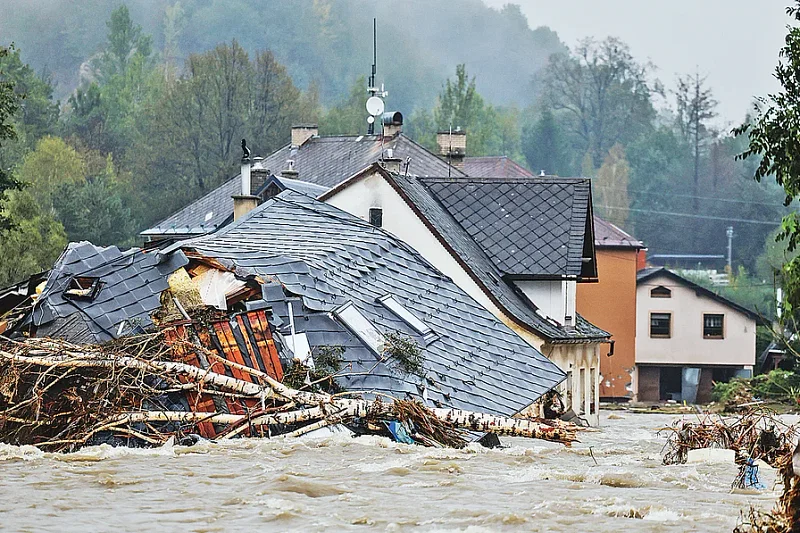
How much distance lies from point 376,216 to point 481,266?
2.41 metres

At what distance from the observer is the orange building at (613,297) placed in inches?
2376

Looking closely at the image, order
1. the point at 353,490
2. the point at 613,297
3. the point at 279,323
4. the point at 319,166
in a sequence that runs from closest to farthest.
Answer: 1. the point at 353,490
2. the point at 279,323
3. the point at 319,166
4. the point at 613,297

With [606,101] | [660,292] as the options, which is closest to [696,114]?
[606,101]

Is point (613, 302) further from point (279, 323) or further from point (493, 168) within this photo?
point (279, 323)

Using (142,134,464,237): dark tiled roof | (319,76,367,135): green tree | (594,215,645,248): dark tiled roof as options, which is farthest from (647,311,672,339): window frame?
(319,76,367,135): green tree

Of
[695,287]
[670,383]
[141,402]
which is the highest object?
[695,287]

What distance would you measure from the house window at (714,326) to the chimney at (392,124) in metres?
18.7

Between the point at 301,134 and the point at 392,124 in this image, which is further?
the point at 301,134

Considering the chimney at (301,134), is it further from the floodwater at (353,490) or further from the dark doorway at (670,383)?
the floodwater at (353,490)

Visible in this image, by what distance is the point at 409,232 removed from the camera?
3091cm

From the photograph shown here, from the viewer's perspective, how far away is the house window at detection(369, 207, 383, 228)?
103ft

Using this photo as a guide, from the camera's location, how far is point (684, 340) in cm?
6488

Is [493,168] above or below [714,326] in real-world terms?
above

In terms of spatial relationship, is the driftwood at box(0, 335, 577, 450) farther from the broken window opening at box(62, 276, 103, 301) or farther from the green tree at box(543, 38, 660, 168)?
the green tree at box(543, 38, 660, 168)
